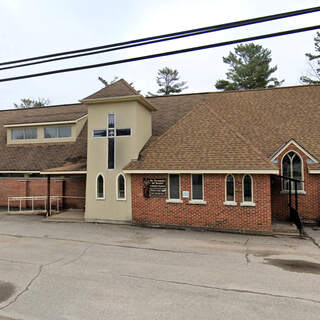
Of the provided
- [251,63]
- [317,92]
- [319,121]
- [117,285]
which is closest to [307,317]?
[117,285]

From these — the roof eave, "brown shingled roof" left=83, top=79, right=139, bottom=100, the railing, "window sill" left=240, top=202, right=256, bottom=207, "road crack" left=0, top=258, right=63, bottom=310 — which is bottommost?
"road crack" left=0, top=258, right=63, bottom=310

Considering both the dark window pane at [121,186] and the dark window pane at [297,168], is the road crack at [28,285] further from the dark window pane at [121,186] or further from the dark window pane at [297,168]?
the dark window pane at [297,168]

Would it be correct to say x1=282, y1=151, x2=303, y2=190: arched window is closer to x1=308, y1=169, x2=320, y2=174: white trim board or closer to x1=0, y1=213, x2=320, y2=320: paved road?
x1=308, y1=169, x2=320, y2=174: white trim board

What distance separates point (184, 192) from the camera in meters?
11.8

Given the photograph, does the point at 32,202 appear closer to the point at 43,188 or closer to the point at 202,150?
the point at 43,188

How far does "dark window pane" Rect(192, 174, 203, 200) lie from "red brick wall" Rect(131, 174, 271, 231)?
26cm

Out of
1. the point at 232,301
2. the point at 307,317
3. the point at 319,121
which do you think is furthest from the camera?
the point at 319,121

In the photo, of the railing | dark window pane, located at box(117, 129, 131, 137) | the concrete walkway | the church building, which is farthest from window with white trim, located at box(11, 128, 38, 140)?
dark window pane, located at box(117, 129, 131, 137)

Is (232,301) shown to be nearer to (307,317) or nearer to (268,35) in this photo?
(307,317)

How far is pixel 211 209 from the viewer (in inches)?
449

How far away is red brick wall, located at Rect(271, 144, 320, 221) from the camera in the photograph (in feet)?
40.9

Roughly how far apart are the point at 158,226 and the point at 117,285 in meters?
6.44

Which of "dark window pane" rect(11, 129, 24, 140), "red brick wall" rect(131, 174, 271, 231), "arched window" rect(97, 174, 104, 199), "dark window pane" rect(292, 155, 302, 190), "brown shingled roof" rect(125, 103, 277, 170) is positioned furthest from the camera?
"dark window pane" rect(11, 129, 24, 140)

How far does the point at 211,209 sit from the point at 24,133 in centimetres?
1682
